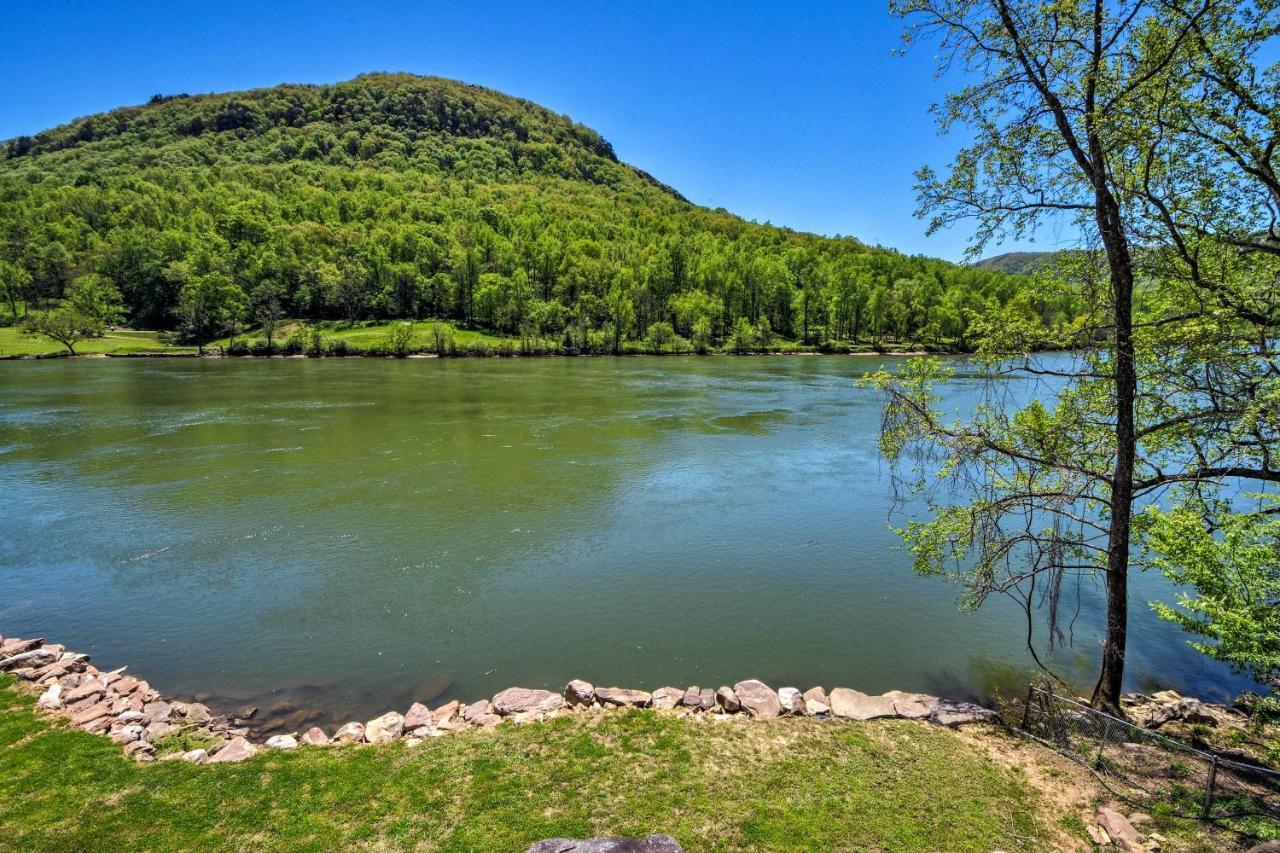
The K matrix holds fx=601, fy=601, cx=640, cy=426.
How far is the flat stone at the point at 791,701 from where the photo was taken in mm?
10555

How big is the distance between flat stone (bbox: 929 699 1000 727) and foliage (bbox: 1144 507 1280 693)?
338 cm

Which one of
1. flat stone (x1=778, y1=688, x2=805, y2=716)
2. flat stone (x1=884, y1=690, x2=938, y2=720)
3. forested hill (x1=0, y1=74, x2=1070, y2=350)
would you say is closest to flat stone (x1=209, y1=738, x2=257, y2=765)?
flat stone (x1=778, y1=688, x2=805, y2=716)

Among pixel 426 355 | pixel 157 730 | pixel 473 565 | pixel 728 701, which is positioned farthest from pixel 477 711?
pixel 426 355

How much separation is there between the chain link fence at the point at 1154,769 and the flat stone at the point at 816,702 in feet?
10.0

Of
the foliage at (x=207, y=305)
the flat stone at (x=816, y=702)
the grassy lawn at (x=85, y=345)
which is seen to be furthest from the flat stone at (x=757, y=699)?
the foliage at (x=207, y=305)

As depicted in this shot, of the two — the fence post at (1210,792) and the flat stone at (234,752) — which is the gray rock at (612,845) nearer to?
the flat stone at (234,752)

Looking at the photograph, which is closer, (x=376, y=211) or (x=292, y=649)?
(x=292, y=649)

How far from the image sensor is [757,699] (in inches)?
424

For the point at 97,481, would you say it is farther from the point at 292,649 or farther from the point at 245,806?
the point at 245,806

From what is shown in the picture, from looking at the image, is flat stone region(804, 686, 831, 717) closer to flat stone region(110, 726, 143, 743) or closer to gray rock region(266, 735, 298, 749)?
gray rock region(266, 735, 298, 749)

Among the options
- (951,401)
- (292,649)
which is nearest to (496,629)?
(292,649)

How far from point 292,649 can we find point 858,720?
12.0 meters

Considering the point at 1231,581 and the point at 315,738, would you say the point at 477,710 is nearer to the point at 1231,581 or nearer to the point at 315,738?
the point at 315,738

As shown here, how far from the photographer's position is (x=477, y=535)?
20391mm
